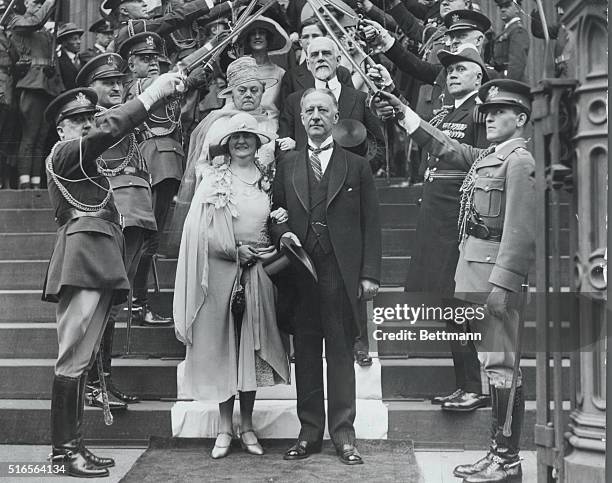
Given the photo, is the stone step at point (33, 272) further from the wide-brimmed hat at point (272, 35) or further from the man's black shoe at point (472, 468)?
the wide-brimmed hat at point (272, 35)

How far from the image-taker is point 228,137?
4.45 m

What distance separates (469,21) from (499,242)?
3.76 feet

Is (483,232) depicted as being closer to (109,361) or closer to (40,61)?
(109,361)

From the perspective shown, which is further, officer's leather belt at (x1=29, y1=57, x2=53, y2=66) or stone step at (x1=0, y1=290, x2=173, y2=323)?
officer's leather belt at (x1=29, y1=57, x2=53, y2=66)

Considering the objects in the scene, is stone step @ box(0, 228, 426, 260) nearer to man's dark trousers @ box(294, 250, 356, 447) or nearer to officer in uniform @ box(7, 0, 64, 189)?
officer in uniform @ box(7, 0, 64, 189)

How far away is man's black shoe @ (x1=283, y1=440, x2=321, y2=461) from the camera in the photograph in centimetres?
425

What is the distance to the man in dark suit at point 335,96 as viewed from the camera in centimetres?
480

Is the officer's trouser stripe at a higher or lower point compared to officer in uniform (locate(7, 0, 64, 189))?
lower

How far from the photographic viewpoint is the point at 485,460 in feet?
13.8

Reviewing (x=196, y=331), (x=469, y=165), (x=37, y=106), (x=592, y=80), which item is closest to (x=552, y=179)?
(x=592, y=80)

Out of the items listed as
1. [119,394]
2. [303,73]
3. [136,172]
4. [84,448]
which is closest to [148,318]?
[119,394]

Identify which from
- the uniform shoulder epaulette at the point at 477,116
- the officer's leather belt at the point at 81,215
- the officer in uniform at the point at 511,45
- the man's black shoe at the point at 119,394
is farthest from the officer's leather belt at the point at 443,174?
the man's black shoe at the point at 119,394

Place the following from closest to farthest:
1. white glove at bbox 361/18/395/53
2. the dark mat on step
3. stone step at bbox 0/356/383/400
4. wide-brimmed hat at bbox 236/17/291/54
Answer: the dark mat on step → stone step at bbox 0/356/383/400 → white glove at bbox 361/18/395/53 → wide-brimmed hat at bbox 236/17/291/54

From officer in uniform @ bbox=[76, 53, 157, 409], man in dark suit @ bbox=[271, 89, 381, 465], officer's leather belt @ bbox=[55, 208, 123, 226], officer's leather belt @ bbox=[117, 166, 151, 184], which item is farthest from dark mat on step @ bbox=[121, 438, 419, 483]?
officer's leather belt @ bbox=[117, 166, 151, 184]
